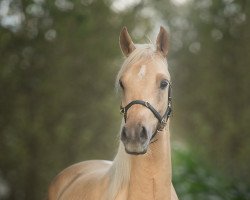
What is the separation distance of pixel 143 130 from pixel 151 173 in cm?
50

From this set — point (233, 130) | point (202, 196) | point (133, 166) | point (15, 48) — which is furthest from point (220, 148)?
point (133, 166)

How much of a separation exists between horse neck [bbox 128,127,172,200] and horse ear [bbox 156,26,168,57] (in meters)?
0.54

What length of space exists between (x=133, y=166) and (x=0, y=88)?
7150 mm

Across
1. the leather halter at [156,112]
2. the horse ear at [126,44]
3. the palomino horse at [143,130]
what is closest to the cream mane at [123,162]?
the palomino horse at [143,130]

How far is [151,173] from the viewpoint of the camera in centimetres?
407

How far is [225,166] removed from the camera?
1399cm

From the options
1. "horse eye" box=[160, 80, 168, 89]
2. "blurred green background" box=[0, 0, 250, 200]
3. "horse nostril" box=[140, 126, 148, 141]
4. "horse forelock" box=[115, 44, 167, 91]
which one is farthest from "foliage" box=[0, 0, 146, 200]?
"horse nostril" box=[140, 126, 148, 141]

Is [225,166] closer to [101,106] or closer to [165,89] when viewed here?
[101,106]

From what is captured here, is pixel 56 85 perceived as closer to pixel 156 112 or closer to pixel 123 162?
pixel 123 162

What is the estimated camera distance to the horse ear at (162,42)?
13.7 feet

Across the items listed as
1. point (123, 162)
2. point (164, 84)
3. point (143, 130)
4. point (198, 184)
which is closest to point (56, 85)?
point (198, 184)

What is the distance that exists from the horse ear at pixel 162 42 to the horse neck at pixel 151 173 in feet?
1.78

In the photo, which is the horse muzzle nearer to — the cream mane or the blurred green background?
the cream mane

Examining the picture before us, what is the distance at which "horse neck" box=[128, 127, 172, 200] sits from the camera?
4059mm
